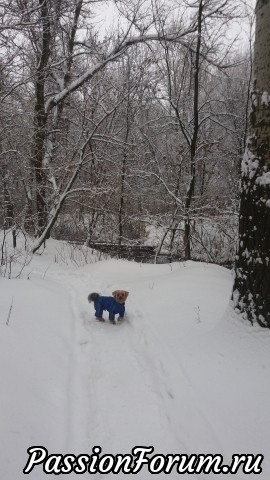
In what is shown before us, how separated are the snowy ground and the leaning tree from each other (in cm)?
37

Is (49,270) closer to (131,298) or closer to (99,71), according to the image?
(131,298)

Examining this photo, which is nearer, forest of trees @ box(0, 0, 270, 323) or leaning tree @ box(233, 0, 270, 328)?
leaning tree @ box(233, 0, 270, 328)

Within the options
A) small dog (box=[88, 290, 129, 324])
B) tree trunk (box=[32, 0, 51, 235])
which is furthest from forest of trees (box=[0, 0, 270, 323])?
small dog (box=[88, 290, 129, 324])

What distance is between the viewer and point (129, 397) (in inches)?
133

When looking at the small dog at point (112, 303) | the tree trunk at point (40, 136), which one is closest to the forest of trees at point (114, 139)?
the tree trunk at point (40, 136)

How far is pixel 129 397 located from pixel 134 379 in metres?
0.32

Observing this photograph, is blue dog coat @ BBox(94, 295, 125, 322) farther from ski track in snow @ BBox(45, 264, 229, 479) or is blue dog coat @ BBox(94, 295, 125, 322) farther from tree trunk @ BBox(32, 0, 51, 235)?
tree trunk @ BBox(32, 0, 51, 235)

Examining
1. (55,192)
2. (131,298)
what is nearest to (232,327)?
(131,298)

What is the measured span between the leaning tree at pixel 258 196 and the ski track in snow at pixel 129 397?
1.09 m

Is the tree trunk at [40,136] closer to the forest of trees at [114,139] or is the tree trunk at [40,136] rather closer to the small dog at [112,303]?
the forest of trees at [114,139]

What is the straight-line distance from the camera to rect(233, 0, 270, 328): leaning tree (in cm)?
379

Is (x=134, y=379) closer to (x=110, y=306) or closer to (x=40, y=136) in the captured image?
(x=110, y=306)

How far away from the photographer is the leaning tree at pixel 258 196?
3793 mm

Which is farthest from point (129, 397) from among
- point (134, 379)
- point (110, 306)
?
point (110, 306)
